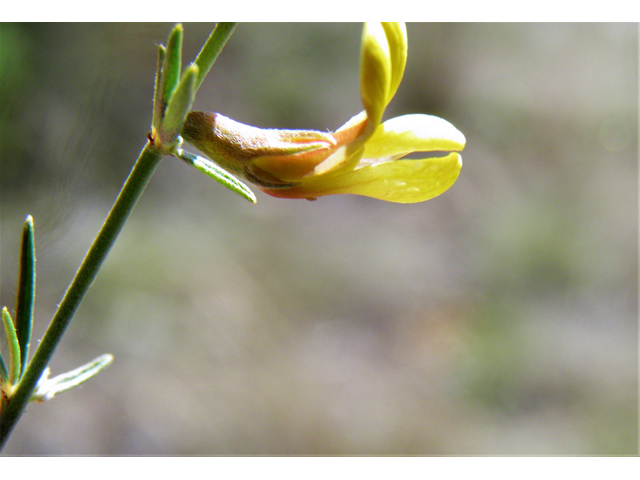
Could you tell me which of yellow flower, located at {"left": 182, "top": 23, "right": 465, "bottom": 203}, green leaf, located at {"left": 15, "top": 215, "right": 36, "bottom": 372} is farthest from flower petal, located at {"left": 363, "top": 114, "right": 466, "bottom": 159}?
green leaf, located at {"left": 15, "top": 215, "right": 36, "bottom": 372}

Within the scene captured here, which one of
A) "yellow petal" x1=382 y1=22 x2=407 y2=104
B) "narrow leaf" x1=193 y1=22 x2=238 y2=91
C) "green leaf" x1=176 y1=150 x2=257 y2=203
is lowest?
"green leaf" x1=176 y1=150 x2=257 y2=203

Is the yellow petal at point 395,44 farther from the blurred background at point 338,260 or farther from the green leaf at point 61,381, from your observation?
the blurred background at point 338,260

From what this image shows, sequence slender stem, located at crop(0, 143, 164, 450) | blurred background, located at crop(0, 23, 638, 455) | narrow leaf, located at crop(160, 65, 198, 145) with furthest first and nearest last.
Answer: blurred background, located at crop(0, 23, 638, 455) < slender stem, located at crop(0, 143, 164, 450) < narrow leaf, located at crop(160, 65, 198, 145)

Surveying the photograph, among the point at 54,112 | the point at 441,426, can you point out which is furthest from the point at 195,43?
the point at 441,426

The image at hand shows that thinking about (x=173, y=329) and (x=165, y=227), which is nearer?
(x=173, y=329)

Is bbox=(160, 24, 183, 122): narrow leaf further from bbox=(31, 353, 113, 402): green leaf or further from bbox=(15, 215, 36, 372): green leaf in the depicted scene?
bbox=(31, 353, 113, 402): green leaf
